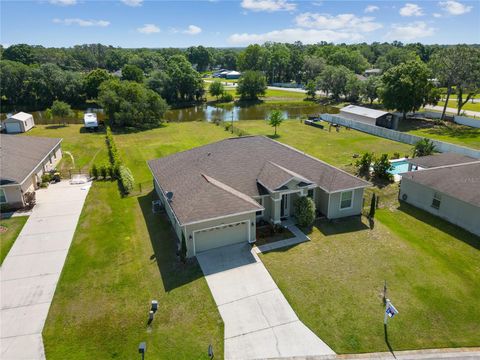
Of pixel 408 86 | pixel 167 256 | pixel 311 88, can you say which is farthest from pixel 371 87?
pixel 167 256

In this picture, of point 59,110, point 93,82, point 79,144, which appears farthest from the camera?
point 93,82

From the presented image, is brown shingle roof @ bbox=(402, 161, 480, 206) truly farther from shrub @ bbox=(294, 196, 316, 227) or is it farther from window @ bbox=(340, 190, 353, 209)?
shrub @ bbox=(294, 196, 316, 227)

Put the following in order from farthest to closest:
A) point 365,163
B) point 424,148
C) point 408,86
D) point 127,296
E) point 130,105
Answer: point 130,105
point 408,86
point 424,148
point 365,163
point 127,296

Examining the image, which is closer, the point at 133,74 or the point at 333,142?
the point at 333,142

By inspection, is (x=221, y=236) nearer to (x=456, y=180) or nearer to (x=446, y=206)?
(x=446, y=206)

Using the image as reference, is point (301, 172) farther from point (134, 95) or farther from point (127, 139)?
point (134, 95)

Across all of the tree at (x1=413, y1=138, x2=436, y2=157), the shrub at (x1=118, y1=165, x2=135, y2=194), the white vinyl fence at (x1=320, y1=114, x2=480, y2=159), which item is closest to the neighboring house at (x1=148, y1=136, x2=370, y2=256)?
the shrub at (x1=118, y1=165, x2=135, y2=194)

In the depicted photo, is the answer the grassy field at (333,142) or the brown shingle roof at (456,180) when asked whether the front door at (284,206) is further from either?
the grassy field at (333,142)
